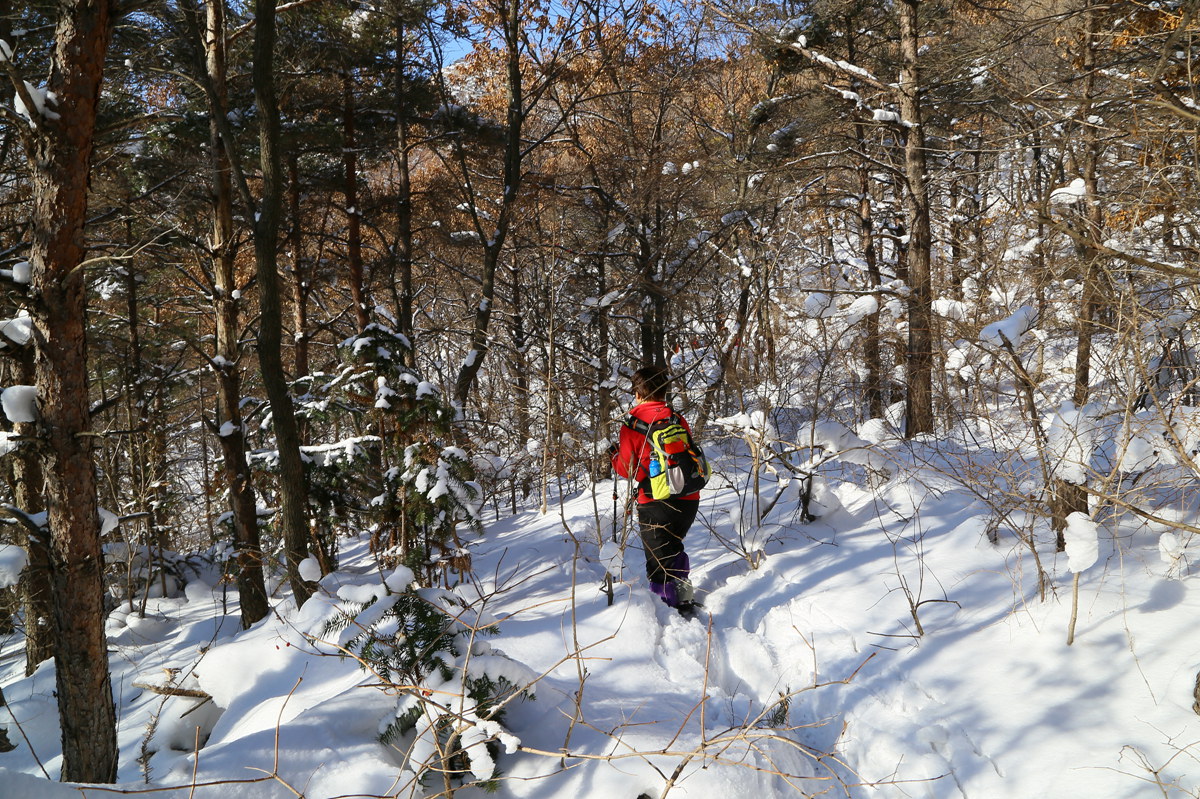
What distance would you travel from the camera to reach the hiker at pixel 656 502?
4.57 meters

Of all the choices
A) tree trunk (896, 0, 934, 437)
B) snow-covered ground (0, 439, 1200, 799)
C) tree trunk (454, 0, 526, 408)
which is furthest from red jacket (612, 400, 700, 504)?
tree trunk (896, 0, 934, 437)

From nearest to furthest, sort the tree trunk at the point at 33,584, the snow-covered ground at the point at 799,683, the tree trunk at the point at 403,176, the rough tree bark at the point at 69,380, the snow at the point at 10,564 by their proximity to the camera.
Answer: the snow-covered ground at the point at 799,683 → the snow at the point at 10,564 → the rough tree bark at the point at 69,380 → the tree trunk at the point at 33,584 → the tree trunk at the point at 403,176

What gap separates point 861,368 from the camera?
24.1 feet

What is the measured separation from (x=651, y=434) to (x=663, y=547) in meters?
0.85

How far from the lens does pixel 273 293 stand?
5.17 metres

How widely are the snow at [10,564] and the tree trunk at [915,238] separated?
7.57 meters

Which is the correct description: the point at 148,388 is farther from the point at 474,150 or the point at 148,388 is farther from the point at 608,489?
the point at 608,489


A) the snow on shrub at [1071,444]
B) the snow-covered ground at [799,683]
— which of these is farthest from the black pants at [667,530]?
the snow on shrub at [1071,444]

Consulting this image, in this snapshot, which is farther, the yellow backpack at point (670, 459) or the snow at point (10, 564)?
the yellow backpack at point (670, 459)

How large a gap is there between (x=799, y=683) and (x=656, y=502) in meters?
1.45

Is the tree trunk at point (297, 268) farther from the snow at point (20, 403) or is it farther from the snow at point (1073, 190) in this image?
the snow at point (1073, 190)

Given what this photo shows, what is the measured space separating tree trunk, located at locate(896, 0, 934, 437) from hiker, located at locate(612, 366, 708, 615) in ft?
12.9

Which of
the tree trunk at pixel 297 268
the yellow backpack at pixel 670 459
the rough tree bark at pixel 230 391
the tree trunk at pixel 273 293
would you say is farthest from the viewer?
the tree trunk at pixel 297 268

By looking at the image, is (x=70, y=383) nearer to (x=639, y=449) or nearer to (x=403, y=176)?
(x=639, y=449)
